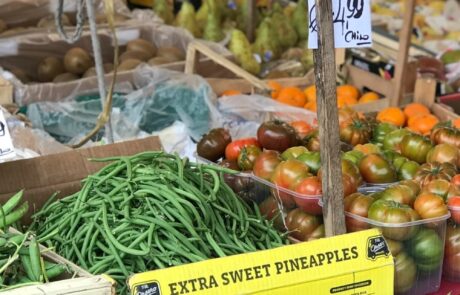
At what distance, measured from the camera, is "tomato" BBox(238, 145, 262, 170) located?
266 centimetres

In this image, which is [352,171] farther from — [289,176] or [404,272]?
[404,272]

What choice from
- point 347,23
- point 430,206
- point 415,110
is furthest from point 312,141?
point 415,110

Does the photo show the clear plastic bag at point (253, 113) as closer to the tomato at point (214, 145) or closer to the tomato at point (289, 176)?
the tomato at point (214, 145)

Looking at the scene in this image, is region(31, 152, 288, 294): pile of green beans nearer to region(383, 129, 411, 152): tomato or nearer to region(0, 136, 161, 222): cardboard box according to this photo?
region(0, 136, 161, 222): cardboard box

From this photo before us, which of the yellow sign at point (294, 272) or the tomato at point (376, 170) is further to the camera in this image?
the tomato at point (376, 170)

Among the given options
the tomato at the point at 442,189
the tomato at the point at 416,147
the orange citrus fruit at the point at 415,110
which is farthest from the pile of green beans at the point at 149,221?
the orange citrus fruit at the point at 415,110

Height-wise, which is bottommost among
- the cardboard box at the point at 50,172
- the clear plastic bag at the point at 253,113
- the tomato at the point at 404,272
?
the clear plastic bag at the point at 253,113

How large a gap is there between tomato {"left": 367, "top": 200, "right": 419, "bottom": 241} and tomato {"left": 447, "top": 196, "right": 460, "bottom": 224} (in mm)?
161

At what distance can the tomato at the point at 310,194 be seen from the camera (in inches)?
90.7

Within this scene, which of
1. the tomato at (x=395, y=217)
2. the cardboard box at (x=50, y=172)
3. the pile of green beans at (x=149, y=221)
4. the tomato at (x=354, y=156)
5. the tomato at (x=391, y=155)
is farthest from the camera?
the tomato at (x=391, y=155)

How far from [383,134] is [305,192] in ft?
2.55

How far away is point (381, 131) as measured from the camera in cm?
297

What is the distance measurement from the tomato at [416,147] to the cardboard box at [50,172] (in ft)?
3.48

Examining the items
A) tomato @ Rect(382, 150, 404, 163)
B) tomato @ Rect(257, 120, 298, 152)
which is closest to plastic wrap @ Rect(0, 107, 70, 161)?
tomato @ Rect(257, 120, 298, 152)
